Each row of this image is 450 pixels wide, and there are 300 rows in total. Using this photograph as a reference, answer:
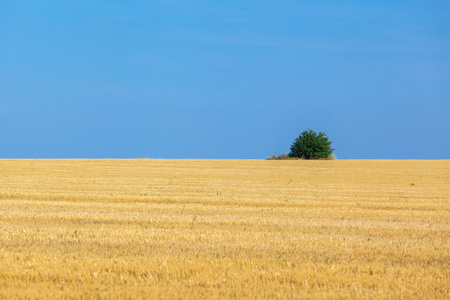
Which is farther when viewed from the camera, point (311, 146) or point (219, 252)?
point (311, 146)

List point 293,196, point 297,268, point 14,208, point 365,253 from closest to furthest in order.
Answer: point 297,268, point 365,253, point 14,208, point 293,196

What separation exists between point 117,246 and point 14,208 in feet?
29.7

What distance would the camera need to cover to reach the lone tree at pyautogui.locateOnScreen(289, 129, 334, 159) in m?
75.2

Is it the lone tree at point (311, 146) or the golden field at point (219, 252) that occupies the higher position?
the lone tree at point (311, 146)

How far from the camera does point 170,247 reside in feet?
36.4

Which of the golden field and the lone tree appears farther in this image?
the lone tree

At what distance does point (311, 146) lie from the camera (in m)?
76.0

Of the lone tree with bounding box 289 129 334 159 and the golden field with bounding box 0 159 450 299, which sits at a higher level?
the lone tree with bounding box 289 129 334 159

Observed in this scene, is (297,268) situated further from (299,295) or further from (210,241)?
(210,241)

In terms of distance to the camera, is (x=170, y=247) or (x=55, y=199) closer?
(x=170, y=247)

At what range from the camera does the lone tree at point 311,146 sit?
247ft

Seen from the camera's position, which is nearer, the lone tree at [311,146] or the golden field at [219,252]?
the golden field at [219,252]

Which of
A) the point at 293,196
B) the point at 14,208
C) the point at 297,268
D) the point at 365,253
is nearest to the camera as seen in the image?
the point at 297,268

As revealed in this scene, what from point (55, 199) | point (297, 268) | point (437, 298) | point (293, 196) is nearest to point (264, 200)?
point (293, 196)
